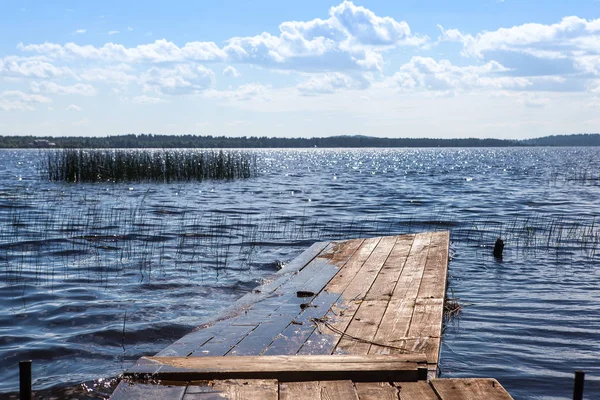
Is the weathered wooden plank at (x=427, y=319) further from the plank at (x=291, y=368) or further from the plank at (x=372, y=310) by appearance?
the plank at (x=291, y=368)

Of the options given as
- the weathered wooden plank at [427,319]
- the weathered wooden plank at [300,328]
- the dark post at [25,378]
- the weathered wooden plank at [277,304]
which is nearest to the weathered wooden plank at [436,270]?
the weathered wooden plank at [427,319]

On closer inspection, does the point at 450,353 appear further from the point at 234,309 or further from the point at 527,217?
the point at 527,217

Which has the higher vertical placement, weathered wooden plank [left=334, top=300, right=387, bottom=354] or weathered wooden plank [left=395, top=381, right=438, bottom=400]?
weathered wooden plank [left=395, top=381, right=438, bottom=400]

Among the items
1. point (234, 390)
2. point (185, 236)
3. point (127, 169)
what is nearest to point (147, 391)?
point (234, 390)

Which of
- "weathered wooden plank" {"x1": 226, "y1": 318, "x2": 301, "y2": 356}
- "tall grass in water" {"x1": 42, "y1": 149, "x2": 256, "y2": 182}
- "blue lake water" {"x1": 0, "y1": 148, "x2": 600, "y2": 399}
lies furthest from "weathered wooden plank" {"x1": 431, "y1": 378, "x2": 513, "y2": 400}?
"tall grass in water" {"x1": 42, "y1": 149, "x2": 256, "y2": 182}

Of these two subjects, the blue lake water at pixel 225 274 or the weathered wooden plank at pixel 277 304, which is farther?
the blue lake water at pixel 225 274

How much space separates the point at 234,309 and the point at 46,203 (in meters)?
16.8

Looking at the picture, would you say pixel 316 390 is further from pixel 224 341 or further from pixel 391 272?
pixel 391 272

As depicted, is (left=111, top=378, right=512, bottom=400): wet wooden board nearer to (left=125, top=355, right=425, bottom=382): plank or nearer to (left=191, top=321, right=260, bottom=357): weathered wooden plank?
(left=125, top=355, right=425, bottom=382): plank

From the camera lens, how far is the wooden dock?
4.03 meters

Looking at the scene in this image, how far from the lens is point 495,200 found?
25.3 meters

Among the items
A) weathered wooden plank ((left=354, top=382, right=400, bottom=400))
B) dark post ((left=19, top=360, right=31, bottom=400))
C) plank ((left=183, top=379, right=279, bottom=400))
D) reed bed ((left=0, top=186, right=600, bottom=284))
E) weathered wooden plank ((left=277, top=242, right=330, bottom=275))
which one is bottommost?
reed bed ((left=0, top=186, right=600, bottom=284))

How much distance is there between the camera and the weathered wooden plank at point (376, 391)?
3.89 m

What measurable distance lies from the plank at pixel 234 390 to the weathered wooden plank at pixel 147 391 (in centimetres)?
7
